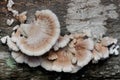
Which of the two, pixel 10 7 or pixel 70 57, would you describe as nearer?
pixel 70 57

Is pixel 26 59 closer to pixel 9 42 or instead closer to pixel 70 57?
pixel 9 42

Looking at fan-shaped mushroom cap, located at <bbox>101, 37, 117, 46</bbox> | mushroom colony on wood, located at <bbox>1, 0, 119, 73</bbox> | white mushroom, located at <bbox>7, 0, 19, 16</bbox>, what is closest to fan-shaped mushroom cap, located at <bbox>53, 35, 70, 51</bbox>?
mushroom colony on wood, located at <bbox>1, 0, 119, 73</bbox>

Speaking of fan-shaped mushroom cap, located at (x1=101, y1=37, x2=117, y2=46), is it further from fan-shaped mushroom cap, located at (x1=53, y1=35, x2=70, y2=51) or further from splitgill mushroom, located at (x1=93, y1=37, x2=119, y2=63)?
fan-shaped mushroom cap, located at (x1=53, y1=35, x2=70, y2=51)

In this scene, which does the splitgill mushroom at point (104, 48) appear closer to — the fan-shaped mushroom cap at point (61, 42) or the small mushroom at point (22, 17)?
the fan-shaped mushroom cap at point (61, 42)

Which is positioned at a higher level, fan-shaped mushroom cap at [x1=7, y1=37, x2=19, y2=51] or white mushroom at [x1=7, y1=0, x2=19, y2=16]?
white mushroom at [x1=7, y1=0, x2=19, y2=16]

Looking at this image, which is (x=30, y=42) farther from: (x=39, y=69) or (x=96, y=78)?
(x=96, y=78)

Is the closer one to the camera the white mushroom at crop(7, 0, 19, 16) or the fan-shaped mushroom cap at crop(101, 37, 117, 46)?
the fan-shaped mushroom cap at crop(101, 37, 117, 46)

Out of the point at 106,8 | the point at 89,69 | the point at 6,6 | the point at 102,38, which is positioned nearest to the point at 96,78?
the point at 89,69

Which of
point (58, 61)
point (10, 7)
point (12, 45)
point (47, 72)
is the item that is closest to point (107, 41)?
point (58, 61)
